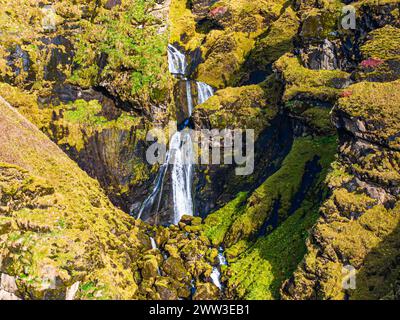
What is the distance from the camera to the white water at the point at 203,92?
2368 inches

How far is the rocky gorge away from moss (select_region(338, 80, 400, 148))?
0.14 metres

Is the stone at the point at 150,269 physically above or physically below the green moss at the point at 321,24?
below

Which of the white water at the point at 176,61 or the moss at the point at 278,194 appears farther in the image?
the white water at the point at 176,61

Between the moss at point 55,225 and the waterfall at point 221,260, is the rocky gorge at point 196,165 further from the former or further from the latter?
the waterfall at point 221,260

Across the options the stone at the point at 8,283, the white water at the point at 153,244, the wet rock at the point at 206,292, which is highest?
the stone at the point at 8,283

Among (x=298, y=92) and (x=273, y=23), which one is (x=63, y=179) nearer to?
(x=298, y=92)

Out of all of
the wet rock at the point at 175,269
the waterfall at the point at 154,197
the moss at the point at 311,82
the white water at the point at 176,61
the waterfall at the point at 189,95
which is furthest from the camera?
the white water at the point at 176,61

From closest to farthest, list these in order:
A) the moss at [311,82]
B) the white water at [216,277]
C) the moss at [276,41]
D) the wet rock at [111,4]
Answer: the white water at [216,277] < the moss at [311,82] < the wet rock at [111,4] < the moss at [276,41]

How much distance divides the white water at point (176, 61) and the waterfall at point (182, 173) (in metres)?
15.0

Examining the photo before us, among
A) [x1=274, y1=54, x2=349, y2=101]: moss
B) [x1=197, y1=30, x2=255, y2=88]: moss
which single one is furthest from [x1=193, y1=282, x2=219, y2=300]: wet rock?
[x1=197, y1=30, x2=255, y2=88]: moss

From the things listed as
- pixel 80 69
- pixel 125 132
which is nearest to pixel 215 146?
pixel 125 132

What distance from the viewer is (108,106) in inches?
2194

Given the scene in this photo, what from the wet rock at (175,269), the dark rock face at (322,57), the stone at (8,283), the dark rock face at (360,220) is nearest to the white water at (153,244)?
the wet rock at (175,269)

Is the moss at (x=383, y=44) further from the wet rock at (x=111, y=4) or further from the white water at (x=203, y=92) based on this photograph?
the wet rock at (x=111, y=4)
